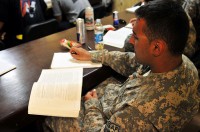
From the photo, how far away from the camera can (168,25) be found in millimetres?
924

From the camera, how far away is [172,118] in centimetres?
95

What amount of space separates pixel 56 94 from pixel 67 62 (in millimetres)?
314

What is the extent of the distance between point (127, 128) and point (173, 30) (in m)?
0.41

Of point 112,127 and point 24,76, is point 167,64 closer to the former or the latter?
point 112,127

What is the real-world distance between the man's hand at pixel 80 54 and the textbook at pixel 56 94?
156 millimetres

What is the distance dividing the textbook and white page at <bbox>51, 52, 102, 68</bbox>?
3.3 inches

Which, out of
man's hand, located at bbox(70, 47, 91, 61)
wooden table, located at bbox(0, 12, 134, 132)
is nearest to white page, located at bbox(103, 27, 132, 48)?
wooden table, located at bbox(0, 12, 134, 132)

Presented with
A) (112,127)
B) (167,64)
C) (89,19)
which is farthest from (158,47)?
(89,19)

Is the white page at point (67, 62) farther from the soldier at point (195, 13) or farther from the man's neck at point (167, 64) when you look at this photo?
the soldier at point (195, 13)

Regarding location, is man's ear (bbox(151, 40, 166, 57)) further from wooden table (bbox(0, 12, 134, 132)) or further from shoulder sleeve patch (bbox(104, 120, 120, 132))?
wooden table (bbox(0, 12, 134, 132))

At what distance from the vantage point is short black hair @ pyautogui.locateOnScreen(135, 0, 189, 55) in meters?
0.93

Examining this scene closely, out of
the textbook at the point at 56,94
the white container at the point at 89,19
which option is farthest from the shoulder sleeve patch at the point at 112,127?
the white container at the point at 89,19

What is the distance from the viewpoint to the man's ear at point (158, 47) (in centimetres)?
94

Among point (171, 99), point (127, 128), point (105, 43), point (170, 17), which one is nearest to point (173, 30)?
point (170, 17)
